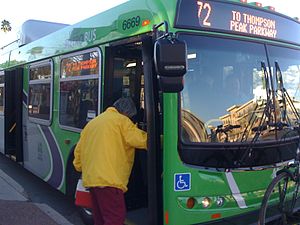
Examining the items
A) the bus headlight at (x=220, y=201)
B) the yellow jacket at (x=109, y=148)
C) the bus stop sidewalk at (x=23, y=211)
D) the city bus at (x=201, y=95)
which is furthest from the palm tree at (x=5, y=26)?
the bus headlight at (x=220, y=201)

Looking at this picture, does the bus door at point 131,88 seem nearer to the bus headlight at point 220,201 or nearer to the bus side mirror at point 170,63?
the bus headlight at point 220,201

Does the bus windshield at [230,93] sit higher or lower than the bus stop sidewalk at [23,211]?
higher

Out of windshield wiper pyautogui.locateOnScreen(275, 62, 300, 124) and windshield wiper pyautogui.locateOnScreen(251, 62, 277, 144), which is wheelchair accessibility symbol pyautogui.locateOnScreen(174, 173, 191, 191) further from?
windshield wiper pyautogui.locateOnScreen(275, 62, 300, 124)

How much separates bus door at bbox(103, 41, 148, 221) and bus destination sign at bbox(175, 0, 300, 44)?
3.29 ft

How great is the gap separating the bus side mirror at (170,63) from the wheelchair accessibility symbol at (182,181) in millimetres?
854

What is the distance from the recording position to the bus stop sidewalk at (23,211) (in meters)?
5.56

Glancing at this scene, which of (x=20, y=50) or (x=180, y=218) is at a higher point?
(x=20, y=50)

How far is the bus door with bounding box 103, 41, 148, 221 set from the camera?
4836 mm

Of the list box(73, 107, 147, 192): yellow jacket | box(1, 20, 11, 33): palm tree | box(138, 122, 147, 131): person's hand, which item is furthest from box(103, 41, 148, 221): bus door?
box(1, 20, 11, 33): palm tree

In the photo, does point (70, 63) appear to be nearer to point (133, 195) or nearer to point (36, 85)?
point (36, 85)

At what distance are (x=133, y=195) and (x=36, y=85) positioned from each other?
3.32m

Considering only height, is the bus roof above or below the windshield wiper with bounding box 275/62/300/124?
above

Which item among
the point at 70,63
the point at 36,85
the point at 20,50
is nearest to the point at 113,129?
the point at 70,63

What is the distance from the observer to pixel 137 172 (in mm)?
5008
